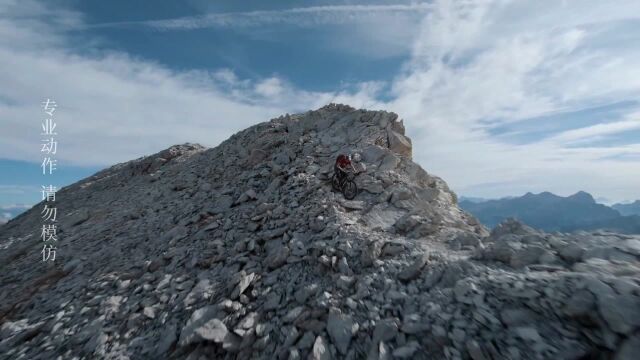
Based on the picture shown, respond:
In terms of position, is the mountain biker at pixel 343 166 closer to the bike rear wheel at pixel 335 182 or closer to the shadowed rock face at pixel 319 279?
the bike rear wheel at pixel 335 182

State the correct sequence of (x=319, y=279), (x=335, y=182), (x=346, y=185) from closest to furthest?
(x=319, y=279) → (x=346, y=185) → (x=335, y=182)

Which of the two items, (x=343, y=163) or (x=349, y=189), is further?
(x=343, y=163)

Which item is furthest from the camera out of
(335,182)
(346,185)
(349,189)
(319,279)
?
(335,182)

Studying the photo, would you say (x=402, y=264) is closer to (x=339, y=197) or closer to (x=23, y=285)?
(x=339, y=197)

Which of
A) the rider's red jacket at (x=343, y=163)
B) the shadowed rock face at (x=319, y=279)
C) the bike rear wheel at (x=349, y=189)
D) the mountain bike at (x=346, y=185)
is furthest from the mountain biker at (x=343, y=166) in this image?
the shadowed rock face at (x=319, y=279)

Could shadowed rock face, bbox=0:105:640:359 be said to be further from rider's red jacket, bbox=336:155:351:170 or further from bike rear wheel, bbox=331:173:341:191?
rider's red jacket, bbox=336:155:351:170

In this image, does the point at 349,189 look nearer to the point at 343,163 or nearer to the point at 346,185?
the point at 346,185

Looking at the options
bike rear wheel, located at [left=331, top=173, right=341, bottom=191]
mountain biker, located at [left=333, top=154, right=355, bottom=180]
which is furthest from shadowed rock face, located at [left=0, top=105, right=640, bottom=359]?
mountain biker, located at [left=333, top=154, right=355, bottom=180]

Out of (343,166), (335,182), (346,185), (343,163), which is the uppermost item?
(343,163)

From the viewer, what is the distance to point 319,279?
9555 mm

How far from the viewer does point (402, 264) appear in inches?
366

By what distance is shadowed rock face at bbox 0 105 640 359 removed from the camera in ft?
21.2

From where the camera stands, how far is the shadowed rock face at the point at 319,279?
21.2 feet

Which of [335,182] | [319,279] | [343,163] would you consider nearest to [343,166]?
[343,163]
